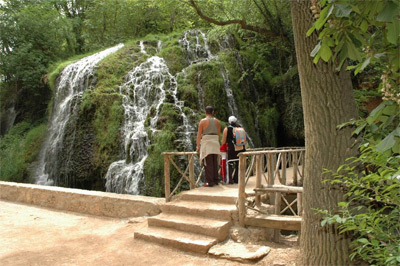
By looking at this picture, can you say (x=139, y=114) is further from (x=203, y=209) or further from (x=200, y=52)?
(x=203, y=209)

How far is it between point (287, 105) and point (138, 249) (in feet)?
36.1

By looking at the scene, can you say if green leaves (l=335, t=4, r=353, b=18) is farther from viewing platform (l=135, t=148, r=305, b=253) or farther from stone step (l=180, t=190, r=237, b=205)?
stone step (l=180, t=190, r=237, b=205)

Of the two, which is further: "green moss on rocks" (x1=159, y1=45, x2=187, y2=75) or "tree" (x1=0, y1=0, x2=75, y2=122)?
"tree" (x1=0, y1=0, x2=75, y2=122)

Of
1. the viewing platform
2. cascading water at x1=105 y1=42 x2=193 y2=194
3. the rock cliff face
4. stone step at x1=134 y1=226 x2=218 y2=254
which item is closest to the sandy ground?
stone step at x1=134 y1=226 x2=218 y2=254

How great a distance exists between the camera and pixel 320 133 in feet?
11.1

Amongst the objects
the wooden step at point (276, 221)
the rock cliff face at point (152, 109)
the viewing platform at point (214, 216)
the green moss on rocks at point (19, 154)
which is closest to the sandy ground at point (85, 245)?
the viewing platform at point (214, 216)

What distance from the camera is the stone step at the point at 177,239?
454cm

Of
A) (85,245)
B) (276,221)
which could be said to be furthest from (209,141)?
(85,245)

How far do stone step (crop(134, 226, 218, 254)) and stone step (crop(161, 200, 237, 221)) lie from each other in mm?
442

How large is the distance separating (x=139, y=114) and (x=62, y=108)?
430cm

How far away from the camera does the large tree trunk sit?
3270 mm

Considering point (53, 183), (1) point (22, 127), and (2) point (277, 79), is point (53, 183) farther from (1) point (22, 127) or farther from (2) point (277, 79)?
(2) point (277, 79)

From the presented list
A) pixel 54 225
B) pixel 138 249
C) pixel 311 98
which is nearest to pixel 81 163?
pixel 54 225

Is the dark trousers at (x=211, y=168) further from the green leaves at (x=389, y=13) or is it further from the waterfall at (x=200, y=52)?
the waterfall at (x=200, y=52)
